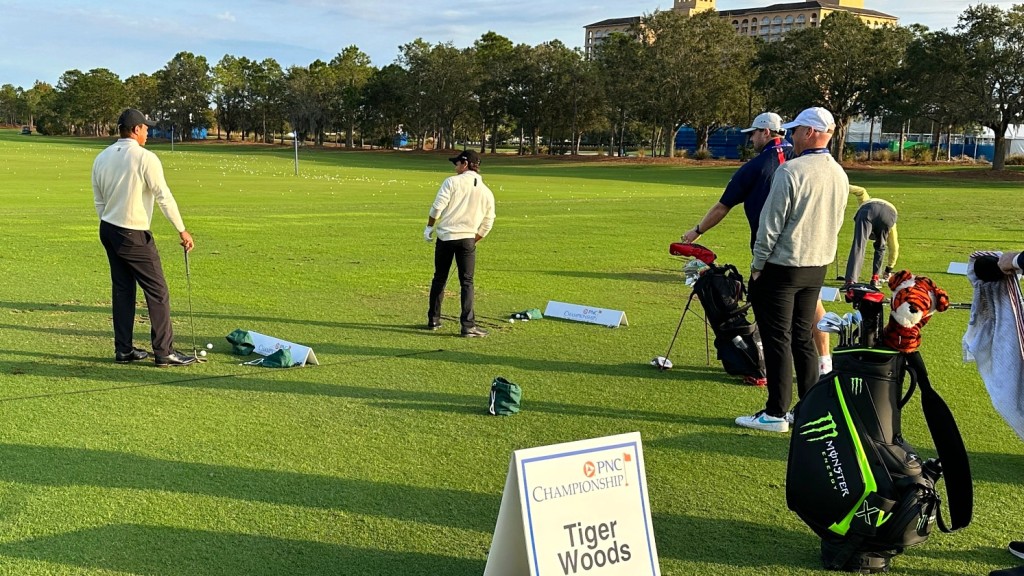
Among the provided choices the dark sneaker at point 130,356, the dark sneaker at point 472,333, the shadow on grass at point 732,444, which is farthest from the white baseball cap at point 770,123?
the dark sneaker at point 130,356

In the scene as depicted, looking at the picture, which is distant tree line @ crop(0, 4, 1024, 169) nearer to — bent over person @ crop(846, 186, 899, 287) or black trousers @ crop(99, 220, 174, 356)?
bent over person @ crop(846, 186, 899, 287)

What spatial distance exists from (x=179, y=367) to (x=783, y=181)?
531 centimetres

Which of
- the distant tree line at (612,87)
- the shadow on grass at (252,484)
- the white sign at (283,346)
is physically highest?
the distant tree line at (612,87)

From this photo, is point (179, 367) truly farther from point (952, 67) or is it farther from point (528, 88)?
point (528, 88)

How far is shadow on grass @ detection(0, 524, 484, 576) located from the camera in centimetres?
401

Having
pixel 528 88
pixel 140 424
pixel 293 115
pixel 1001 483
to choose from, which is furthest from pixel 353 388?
pixel 293 115

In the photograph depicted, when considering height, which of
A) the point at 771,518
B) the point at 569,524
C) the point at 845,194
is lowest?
the point at 771,518

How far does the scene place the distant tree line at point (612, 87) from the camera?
57.6m

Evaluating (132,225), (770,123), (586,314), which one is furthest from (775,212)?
(132,225)

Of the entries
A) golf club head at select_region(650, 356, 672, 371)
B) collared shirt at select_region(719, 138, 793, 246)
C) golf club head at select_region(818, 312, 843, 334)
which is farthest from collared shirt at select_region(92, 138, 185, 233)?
golf club head at select_region(818, 312, 843, 334)

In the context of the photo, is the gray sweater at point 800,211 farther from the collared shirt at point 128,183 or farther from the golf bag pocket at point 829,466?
the collared shirt at point 128,183

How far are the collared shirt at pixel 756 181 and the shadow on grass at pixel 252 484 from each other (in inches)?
129

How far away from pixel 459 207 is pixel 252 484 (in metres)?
4.70

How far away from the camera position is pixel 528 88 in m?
87.6
